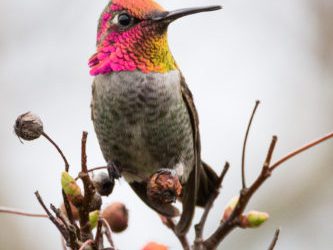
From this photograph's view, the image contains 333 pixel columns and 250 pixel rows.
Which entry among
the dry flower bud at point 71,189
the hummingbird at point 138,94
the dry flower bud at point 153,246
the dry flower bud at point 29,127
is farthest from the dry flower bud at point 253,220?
the hummingbird at point 138,94

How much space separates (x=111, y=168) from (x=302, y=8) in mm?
4746

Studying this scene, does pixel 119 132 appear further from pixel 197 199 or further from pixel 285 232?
pixel 285 232

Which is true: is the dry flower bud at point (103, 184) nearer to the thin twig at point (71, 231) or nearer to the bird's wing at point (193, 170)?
the thin twig at point (71, 231)

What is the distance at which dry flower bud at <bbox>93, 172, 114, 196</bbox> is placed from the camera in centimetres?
308

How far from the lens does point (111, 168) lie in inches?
173

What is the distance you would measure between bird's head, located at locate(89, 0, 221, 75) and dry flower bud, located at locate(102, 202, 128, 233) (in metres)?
1.26

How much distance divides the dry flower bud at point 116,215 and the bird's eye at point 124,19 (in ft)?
4.95

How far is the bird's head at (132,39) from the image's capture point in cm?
412

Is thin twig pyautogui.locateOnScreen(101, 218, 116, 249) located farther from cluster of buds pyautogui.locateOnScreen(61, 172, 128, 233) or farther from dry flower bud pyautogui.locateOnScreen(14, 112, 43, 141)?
dry flower bud pyautogui.locateOnScreen(14, 112, 43, 141)

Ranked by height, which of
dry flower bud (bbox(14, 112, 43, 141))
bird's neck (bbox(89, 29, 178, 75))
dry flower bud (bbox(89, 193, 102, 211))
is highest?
bird's neck (bbox(89, 29, 178, 75))

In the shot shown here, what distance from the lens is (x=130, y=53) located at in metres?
4.21

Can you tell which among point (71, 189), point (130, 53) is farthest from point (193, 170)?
point (71, 189)

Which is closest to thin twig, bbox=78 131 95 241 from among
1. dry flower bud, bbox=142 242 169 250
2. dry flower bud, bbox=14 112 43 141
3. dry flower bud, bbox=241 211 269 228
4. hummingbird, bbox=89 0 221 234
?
dry flower bud, bbox=142 242 169 250

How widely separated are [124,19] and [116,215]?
1.60 metres
